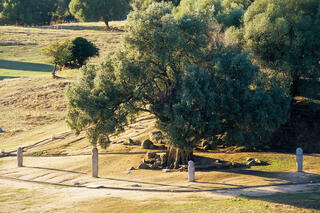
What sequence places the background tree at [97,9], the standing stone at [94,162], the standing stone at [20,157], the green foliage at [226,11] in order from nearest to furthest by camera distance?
the standing stone at [94,162] → the standing stone at [20,157] → the green foliage at [226,11] → the background tree at [97,9]

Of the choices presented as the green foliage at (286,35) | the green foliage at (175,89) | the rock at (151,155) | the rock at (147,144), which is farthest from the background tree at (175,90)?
the green foliage at (286,35)

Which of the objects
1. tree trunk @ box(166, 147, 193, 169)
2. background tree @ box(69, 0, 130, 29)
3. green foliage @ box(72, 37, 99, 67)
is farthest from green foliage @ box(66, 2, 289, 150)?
background tree @ box(69, 0, 130, 29)

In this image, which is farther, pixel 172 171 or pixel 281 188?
pixel 172 171

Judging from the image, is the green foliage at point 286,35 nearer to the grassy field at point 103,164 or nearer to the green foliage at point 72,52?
the grassy field at point 103,164

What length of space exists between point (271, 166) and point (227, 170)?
2733 mm

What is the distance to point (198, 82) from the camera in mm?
27406

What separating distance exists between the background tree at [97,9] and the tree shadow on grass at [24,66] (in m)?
24.7

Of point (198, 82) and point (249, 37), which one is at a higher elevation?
point (249, 37)

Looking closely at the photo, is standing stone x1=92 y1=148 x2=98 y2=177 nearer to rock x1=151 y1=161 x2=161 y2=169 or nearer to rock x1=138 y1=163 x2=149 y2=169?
rock x1=138 y1=163 x2=149 y2=169

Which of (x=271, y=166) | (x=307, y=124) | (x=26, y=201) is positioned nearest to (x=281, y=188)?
(x=271, y=166)

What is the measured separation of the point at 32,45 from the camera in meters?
80.4

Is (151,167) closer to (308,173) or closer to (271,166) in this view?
(271,166)

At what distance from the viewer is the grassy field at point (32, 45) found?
67.8 m

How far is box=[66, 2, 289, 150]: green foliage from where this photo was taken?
2716cm
